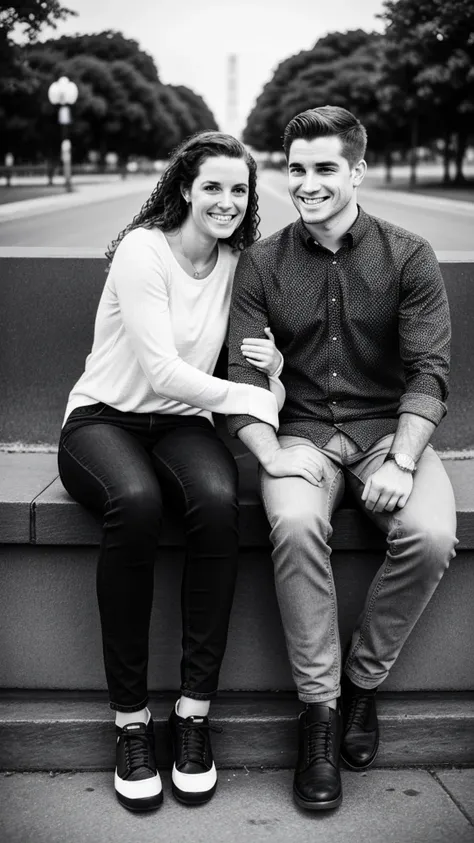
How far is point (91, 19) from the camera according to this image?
4285mm

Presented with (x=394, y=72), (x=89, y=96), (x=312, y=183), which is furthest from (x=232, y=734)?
(x=394, y=72)

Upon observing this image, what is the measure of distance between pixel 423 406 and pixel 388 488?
0.30m

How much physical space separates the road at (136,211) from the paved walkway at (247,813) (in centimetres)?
212

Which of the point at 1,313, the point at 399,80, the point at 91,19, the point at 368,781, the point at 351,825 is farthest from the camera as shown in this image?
the point at 399,80

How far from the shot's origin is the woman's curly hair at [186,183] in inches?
115

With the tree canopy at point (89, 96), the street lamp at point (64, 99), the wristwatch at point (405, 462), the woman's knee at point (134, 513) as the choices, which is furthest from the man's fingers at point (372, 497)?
the street lamp at point (64, 99)

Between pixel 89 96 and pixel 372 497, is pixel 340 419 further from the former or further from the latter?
pixel 89 96

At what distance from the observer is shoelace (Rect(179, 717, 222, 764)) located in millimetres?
2725

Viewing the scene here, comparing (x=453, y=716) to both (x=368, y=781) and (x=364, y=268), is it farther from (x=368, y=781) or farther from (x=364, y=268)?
(x=364, y=268)

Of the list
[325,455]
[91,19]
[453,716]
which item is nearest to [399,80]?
[91,19]

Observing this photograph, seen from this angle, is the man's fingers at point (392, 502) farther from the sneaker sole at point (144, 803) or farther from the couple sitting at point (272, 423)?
the sneaker sole at point (144, 803)

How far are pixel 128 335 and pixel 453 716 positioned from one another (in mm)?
1569

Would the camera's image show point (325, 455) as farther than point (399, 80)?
No

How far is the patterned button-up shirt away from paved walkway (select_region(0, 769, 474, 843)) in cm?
104
